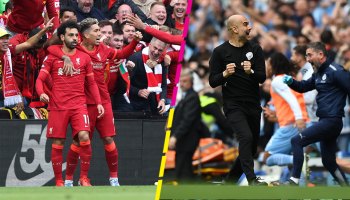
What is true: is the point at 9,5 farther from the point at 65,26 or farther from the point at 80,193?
the point at 80,193

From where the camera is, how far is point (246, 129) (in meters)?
13.9

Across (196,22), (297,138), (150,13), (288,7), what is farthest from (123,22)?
(196,22)

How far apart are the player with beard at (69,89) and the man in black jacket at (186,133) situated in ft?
16.2

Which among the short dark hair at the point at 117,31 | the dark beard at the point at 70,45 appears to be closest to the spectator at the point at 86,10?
the short dark hair at the point at 117,31

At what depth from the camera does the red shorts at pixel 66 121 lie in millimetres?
14773

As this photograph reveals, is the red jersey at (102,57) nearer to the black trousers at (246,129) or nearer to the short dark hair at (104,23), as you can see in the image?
the short dark hair at (104,23)

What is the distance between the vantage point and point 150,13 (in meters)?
15.8

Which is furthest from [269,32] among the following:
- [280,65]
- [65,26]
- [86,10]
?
[65,26]

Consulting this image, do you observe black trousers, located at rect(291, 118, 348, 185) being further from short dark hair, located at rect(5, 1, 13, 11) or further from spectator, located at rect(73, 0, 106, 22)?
short dark hair, located at rect(5, 1, 13, 11)

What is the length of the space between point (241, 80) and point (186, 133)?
6148 millimetres

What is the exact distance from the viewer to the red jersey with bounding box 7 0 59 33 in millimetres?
15164

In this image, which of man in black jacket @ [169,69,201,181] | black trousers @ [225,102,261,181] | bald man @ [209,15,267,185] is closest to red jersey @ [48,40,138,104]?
bald man @ [209,15,267,185]

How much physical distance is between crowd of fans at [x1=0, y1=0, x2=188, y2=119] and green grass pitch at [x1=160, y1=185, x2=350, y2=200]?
6.14ft

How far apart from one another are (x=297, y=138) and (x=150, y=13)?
2.39 m
